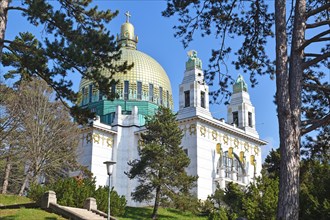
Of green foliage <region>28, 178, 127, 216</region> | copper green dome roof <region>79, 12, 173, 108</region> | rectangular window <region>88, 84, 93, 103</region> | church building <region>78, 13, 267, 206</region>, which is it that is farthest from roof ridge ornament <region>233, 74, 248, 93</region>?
green foliage <region>28, 178, 127, 216</region>

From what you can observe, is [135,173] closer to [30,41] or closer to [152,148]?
[152,148]

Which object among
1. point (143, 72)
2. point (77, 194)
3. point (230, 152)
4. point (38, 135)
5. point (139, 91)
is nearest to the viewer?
point (77, 194)

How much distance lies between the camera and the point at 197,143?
37750mm

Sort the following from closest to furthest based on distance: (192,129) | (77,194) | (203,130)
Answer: (77,194), (192,129), (203,130)

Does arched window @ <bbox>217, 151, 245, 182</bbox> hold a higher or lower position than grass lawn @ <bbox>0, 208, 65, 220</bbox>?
higher

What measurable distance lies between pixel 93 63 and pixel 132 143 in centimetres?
2808

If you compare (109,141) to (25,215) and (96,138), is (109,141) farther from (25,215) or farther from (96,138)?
(25,215)

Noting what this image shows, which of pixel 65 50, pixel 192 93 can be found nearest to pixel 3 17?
pixel 65 50

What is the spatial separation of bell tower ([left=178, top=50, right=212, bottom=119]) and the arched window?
3.58m

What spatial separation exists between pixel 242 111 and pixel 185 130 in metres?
6.99

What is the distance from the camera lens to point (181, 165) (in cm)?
2908

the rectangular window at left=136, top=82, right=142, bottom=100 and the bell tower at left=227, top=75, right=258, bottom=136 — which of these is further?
the rectangular window at left=136, top=82, right=142, bottom=100

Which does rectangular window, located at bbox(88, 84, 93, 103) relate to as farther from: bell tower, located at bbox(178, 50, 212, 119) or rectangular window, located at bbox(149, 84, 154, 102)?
bell tower, located at bbox(178, 50, 212, 119)

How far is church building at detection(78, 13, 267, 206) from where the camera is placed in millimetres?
38281
